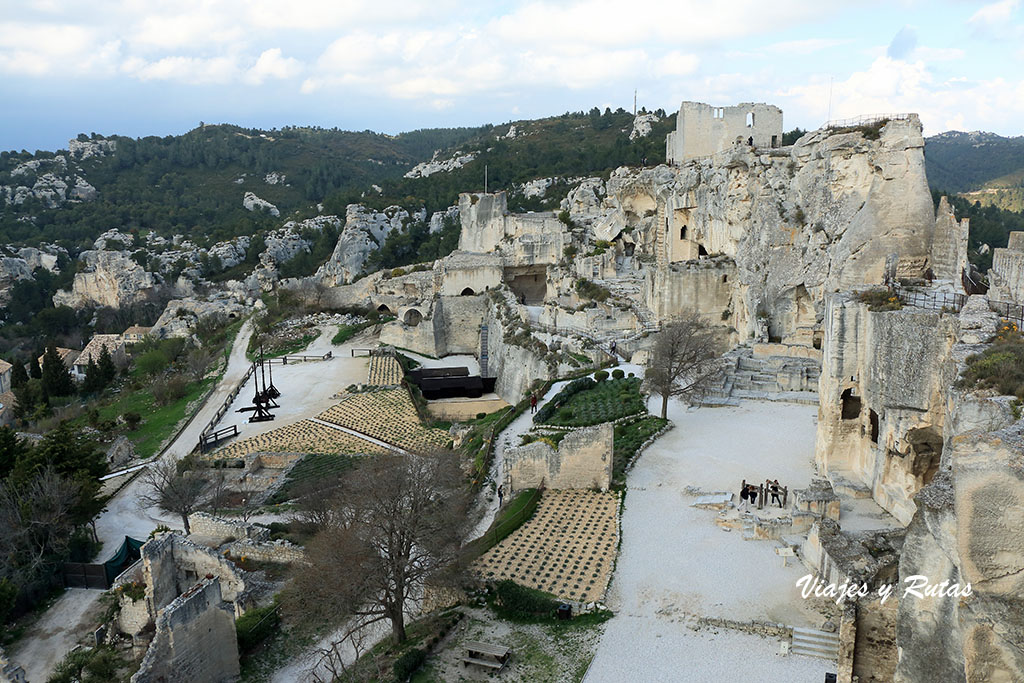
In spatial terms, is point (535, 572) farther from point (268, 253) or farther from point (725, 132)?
point (268, 253)

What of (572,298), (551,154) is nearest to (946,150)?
(551,154)

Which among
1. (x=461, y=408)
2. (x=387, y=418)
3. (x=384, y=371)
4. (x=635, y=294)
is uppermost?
(x=635, y=294)

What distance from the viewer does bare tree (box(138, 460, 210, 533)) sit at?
1778 centimetres

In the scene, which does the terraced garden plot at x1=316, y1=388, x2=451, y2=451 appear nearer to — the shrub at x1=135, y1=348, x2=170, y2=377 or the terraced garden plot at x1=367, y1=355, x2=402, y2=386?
the terraced garden plot at x1=367, y1=355, x2=402, y2=386

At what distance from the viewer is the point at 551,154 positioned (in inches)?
2749

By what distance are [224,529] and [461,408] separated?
47.5 feet

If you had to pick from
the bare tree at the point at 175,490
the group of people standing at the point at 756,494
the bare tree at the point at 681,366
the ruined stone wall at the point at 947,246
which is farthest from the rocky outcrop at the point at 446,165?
the group of people standing at the point at 756,494

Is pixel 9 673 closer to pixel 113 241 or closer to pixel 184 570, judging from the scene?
pixel 184 570

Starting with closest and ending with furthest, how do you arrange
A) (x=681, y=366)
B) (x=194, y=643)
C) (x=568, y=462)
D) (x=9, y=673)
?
1. (x=9, y=673)
2. (x=194, y=643)
3. (x=568, y=462)
4. (x=681, y=366)

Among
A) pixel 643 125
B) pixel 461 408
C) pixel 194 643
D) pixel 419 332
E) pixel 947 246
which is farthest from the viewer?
pixel 643 125

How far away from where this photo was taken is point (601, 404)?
21.9 metres

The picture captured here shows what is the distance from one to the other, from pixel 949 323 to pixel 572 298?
21.0 m

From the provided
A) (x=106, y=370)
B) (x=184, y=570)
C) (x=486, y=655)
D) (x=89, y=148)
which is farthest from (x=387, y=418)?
(x=89, y=148)

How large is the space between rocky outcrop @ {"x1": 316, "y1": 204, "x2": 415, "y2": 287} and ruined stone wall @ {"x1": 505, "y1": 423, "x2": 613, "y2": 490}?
3937 cm
